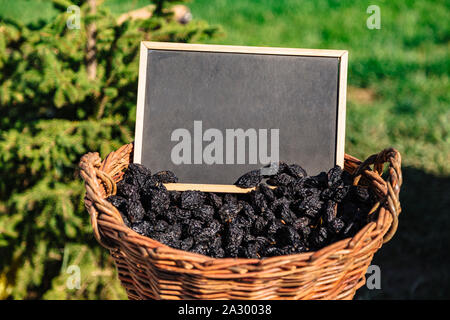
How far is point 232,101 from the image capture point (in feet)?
6.44

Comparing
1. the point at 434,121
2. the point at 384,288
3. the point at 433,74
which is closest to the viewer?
the point at 384,288

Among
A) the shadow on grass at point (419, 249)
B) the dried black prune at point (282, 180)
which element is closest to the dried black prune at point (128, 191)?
the dried black prune at point (282, 180)

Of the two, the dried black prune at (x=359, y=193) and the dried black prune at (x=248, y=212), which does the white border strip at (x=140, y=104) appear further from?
the dried black prune at (x=359, y=193)

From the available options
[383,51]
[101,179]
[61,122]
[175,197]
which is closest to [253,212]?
[175,197]

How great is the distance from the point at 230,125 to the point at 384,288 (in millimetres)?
1865

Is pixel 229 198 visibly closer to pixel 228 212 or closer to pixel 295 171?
pixel 228 212

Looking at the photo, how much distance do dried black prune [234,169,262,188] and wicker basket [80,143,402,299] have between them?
0.54 meters

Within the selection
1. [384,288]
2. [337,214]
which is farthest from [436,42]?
[337,214]

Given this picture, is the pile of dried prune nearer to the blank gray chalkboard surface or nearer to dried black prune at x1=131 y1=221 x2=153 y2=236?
dried black prune at x1=131 y1=221 x2=153 y2=236

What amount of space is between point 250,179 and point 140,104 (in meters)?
0.62

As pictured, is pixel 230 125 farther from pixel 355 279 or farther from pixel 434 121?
pixel 434 121

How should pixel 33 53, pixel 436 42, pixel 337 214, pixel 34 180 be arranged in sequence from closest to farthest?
pixel 337 214, pixel 33 53, pixel 34 180, pixel 436 42

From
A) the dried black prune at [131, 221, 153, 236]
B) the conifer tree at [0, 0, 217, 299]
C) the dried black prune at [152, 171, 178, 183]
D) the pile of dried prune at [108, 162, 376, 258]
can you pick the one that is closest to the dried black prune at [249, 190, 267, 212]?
the pile of dried prune at [108, 162, 376, 258]

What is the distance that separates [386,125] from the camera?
175 inches
